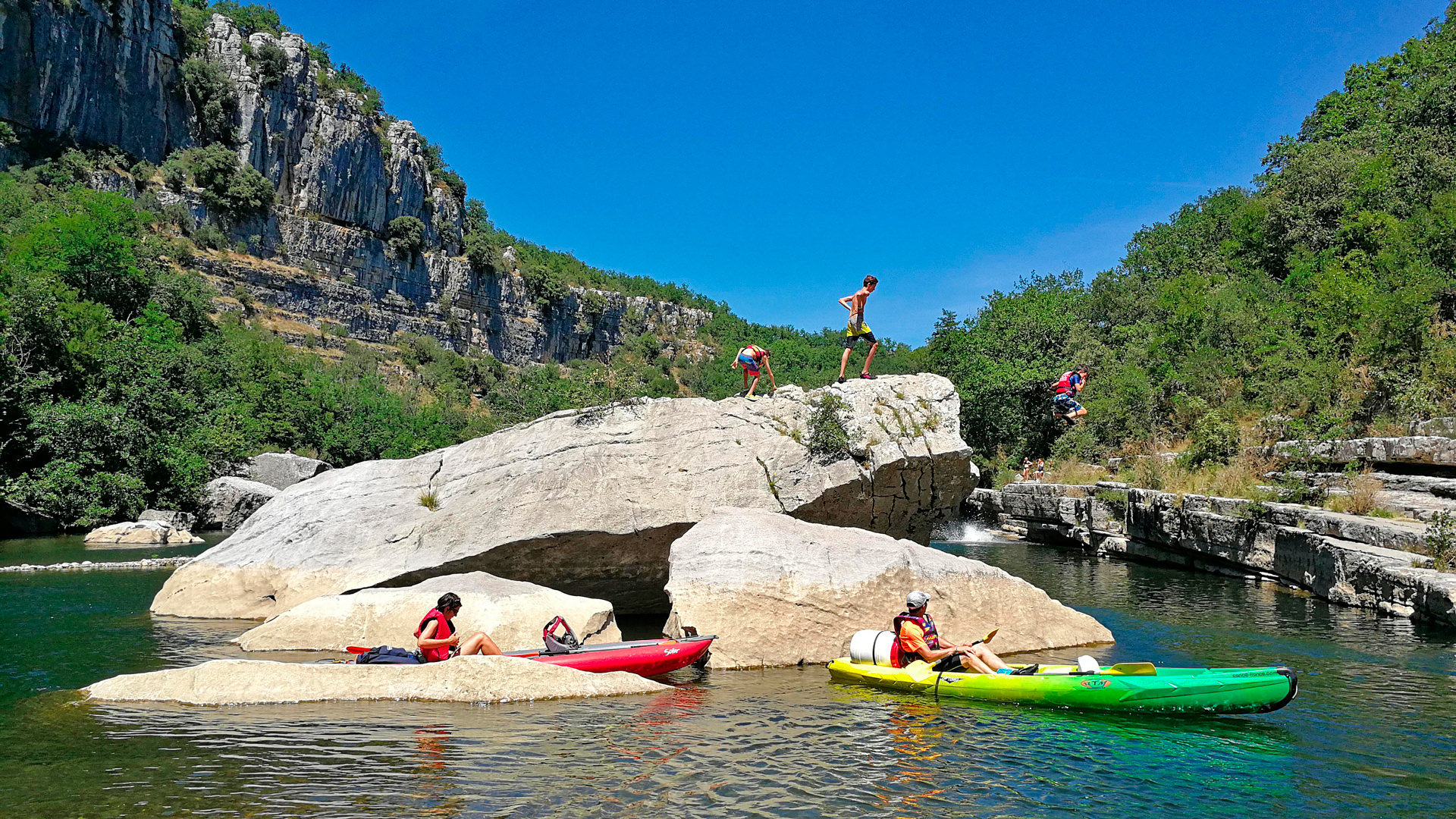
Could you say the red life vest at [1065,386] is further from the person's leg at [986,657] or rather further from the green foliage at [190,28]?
the green foliage at [190,28]

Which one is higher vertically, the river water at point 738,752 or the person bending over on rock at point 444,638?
the person bending over on rock at point 444,638

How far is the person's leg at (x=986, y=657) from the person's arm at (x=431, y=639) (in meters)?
6.54

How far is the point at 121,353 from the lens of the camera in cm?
3512

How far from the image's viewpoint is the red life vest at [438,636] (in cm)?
1021

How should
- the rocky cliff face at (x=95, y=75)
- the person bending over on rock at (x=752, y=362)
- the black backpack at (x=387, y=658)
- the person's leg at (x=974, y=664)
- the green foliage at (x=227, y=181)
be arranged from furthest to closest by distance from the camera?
1. the green foliage at (x=227, y=181)
2. the rocky cliff face at (x=95, y=75)
3. the person bending over on rock at (x=752, y=362)
4. the black backpack at (x=387, y=658)
5. the person's leg at (x=974, y=664)

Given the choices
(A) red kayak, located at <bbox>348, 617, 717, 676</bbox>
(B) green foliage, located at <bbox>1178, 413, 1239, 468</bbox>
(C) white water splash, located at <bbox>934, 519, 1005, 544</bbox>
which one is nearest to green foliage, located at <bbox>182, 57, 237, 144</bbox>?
(C) white water splash, located at <bbox>934, 519, 1005, 544</bbox>

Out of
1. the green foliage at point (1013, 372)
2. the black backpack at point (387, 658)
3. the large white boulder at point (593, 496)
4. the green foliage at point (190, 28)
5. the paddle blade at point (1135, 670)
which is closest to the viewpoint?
the paddle blade at point (1135, 670)

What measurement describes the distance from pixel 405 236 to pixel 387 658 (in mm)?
93694

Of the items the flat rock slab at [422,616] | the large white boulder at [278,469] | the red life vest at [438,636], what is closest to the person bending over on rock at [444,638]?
the red life vest at [438,636]

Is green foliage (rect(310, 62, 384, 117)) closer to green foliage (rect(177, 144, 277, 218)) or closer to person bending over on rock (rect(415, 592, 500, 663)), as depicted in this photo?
green foliage (rect(177, 144, 277, 218))

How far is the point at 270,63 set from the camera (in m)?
82.4

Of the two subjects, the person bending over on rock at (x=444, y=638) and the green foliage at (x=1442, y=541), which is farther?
the green foliage at (x=1442, y=541)

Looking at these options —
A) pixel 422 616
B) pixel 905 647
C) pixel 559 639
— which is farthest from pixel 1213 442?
pixel 422 616

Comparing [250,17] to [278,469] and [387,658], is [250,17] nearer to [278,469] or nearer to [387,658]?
[278,469]
